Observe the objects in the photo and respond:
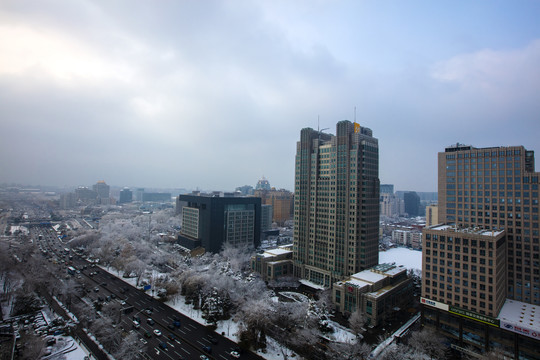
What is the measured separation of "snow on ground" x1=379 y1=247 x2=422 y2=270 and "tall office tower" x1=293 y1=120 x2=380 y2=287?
35628 millimetres

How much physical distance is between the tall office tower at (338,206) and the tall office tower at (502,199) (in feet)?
63.2

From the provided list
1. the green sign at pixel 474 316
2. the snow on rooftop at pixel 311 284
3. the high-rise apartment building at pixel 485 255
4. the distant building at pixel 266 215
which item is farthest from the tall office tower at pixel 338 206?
the distant building at pixel 266 215

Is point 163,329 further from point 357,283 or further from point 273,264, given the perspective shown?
point 357,283

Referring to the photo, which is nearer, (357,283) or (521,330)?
(521,330)

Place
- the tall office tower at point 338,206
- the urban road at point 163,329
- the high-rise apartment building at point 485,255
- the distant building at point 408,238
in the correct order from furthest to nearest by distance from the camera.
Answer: the distant building at point 408,238, the tall office tower at point 338,206, the high-rise apartment building at point 485,255, the urban road at point 163,329

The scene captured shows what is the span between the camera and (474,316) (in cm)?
5275

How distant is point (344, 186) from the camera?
8594 cm

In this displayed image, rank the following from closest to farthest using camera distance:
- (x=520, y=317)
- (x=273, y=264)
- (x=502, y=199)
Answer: (x=520, y=317)
(x=502, y=199)
(x=273, y=264)

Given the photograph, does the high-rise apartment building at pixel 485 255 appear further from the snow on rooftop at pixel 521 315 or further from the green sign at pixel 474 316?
the snow on rooftop at pixel 521 315

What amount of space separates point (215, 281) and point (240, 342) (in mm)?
18327

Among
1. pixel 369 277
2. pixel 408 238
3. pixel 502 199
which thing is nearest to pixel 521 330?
pixel 502 199

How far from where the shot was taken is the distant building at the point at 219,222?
399 ft

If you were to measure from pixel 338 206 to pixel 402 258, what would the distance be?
60.3 metres

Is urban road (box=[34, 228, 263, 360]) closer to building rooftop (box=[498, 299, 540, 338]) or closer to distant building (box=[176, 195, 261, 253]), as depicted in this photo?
distant building (box=[176, 195, 261, 253])
